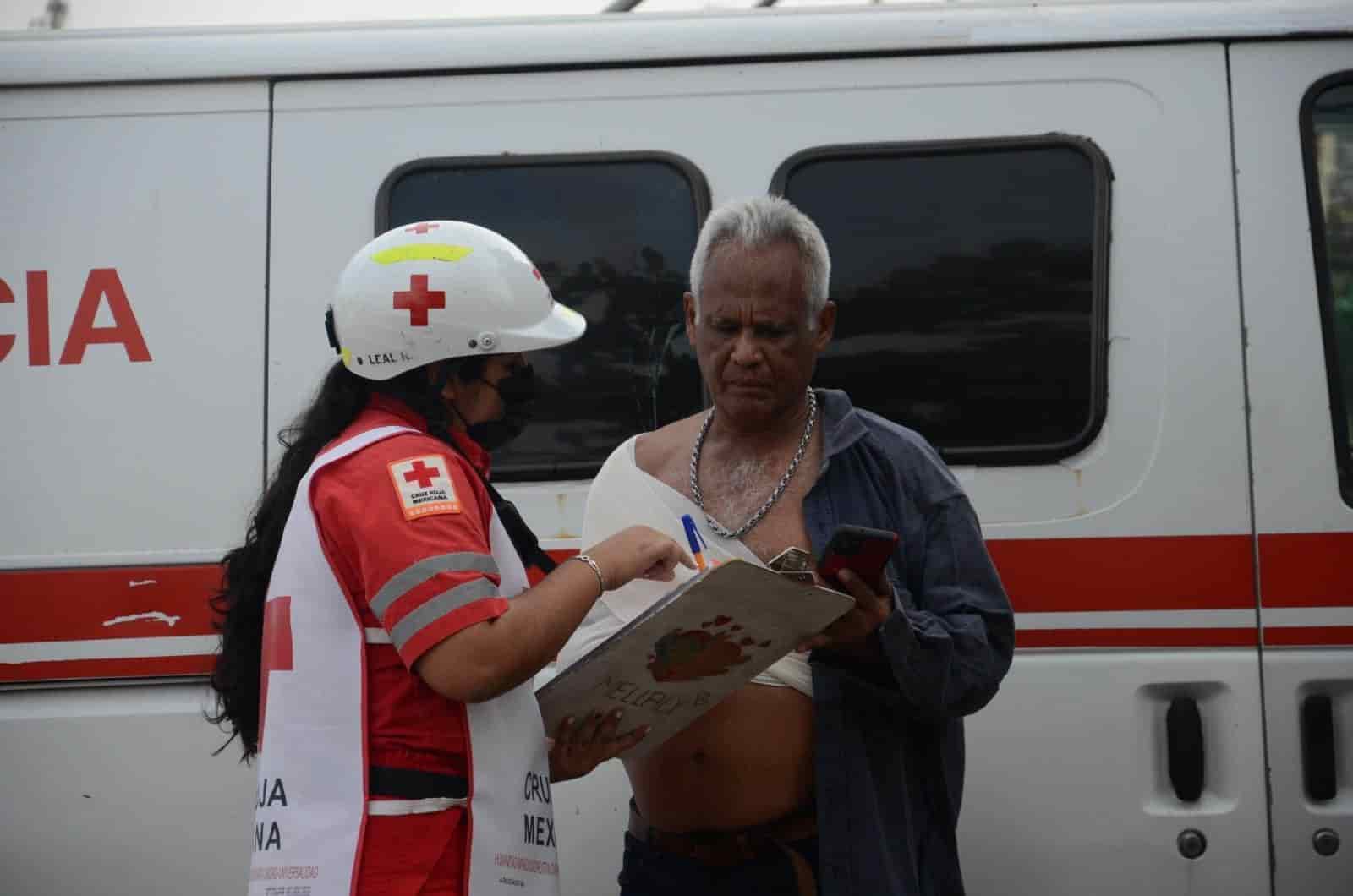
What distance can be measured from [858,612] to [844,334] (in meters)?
1.20

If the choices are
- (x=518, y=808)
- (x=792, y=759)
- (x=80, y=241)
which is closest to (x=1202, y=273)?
(x=792, y=759)

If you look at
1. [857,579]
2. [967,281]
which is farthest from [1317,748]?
[857,579]

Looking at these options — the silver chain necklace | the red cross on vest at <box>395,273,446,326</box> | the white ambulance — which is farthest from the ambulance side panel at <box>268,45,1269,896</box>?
the red cross on vest at <box>395,273,446,326</box>

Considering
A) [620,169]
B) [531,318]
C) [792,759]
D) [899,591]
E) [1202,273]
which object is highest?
[620,169]

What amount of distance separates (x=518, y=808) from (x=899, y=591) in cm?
80

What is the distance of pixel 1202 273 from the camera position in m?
3.29

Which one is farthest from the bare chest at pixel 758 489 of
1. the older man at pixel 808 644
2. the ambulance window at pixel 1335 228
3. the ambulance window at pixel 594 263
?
the ambulance window at pixel 1335 228

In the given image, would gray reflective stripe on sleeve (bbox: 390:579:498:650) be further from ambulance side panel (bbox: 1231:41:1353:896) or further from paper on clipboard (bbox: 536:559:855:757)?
ambulance side panel (bbox: 1231:41:1353:896)

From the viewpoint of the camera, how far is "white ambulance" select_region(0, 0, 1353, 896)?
322 cm

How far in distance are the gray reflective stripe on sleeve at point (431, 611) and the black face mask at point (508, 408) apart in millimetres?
413

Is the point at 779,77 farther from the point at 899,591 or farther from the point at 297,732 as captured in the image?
the point at 297,732

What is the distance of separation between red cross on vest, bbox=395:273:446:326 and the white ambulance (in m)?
1.22

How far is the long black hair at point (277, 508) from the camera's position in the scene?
7.32ft

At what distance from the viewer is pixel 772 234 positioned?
2684 mm
